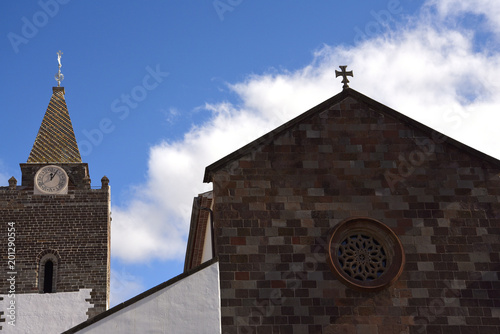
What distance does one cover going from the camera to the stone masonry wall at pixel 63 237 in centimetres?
2878

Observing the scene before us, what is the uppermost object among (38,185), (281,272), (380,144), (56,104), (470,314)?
(56,104)

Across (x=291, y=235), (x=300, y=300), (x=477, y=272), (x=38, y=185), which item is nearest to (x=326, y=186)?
(x=291, y=235)

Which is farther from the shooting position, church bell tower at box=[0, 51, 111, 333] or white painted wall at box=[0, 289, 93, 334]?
church bell tower at box=[0, 51, 111, 333]

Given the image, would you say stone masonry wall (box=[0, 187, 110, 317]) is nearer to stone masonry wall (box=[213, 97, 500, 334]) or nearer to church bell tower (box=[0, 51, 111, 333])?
church bell tower (box=[0, 51, 111, 333])

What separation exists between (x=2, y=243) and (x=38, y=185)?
281cm

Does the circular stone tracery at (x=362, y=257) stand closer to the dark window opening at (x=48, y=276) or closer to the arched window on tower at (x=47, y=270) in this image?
the arched window on tower at (x=47, y=270)

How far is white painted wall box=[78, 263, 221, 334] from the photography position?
13.0 meters

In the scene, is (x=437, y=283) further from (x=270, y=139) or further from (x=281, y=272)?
(x=270, y=139)

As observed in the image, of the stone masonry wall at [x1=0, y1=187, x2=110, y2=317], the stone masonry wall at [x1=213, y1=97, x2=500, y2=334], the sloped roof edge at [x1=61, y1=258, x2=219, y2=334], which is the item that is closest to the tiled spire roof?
the stone masonry wall at [x1=0, y1=187, x2=110, y2=317]

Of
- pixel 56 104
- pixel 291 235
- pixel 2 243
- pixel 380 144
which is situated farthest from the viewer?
pixel 56 104

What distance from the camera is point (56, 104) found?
34.3 m

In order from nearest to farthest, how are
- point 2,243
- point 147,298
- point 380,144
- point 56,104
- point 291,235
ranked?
point 147,298 < point 291,235 < point 380,144 < point 2,243 < point 56,104

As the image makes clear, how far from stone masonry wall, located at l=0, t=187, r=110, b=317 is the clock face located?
30 cm

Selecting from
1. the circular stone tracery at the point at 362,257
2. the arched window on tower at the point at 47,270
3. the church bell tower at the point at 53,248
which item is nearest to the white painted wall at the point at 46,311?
the church bell tower at the point at 53,248
